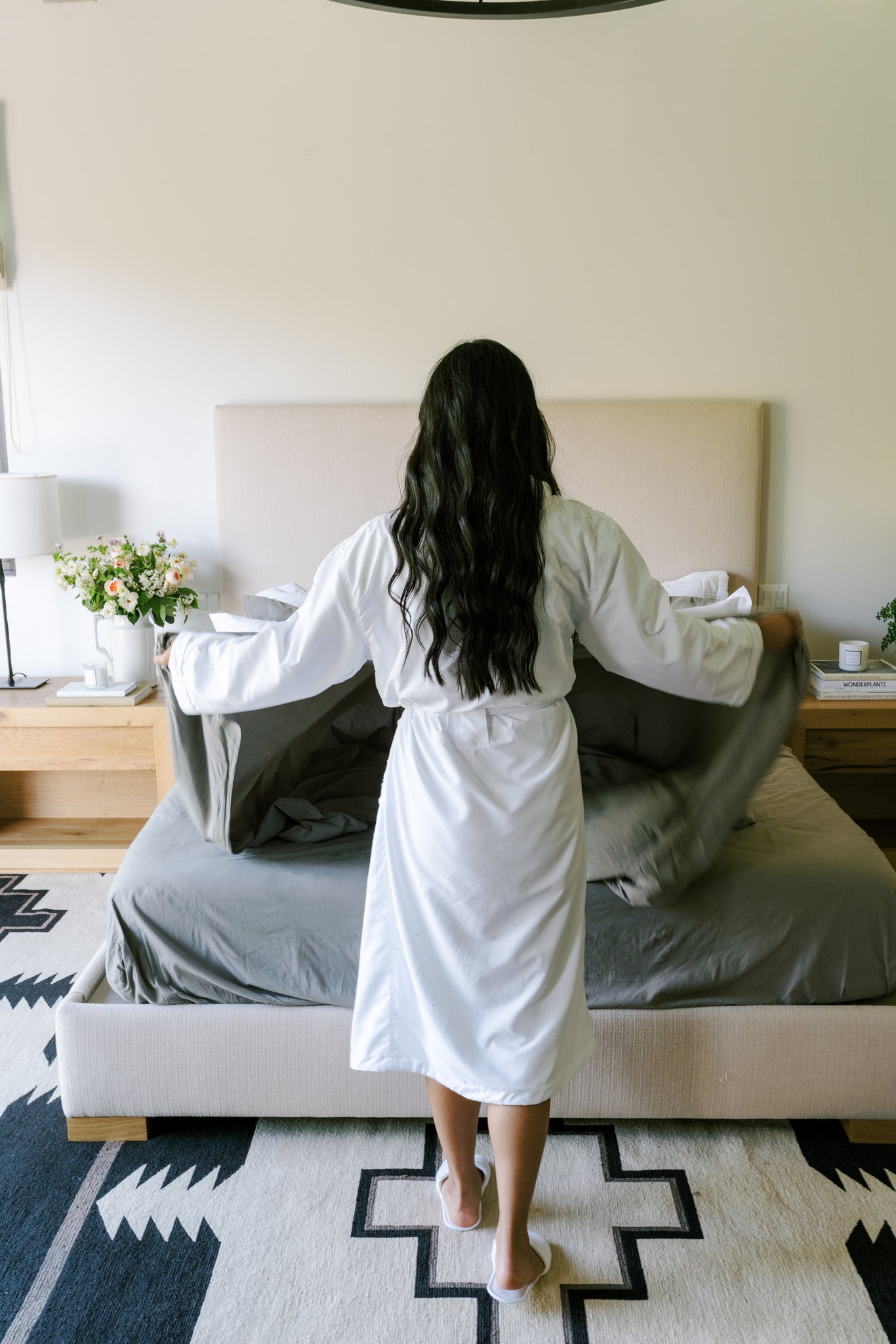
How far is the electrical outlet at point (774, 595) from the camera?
3602 mm

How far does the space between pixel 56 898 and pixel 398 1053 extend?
73.7 inches

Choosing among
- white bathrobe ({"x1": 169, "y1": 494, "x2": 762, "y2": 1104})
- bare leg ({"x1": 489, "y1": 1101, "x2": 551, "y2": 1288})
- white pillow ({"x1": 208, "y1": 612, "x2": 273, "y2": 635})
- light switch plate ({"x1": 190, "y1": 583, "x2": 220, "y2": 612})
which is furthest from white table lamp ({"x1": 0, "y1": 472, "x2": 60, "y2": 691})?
bare leg ({"x1": 489, "y1": 1101, "x2": 551, "y2": 1288})

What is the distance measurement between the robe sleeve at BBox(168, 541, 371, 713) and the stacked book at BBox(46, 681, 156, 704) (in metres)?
1.55

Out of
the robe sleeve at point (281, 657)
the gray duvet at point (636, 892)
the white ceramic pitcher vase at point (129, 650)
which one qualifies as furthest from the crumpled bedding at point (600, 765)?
the white ceramic pitcher vase at point (129, 650)

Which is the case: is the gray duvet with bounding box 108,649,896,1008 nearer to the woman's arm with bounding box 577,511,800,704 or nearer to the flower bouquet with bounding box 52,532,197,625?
the woman's arm with bounding box 577,511,800,704

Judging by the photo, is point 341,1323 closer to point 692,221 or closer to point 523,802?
point 523,802

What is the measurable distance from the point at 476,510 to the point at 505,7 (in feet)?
2.88

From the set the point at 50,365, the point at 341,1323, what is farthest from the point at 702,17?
the point at 341,1323

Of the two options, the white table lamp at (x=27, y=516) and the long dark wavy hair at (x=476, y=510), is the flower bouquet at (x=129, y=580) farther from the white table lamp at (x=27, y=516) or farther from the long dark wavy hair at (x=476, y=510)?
the long dark wavy hair at (x=476, y=510)

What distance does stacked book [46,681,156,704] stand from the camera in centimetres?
330

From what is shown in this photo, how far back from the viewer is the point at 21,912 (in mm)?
3174

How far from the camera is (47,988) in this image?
2.74 metres

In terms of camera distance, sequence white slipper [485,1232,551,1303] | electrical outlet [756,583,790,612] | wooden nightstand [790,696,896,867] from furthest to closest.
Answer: electrical outlet [756,583,790,612]
wooden nightstand [790,696,896,867]
white slipper [485,1232,551,1303]

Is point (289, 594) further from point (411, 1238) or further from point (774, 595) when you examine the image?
point (411, 1238)
